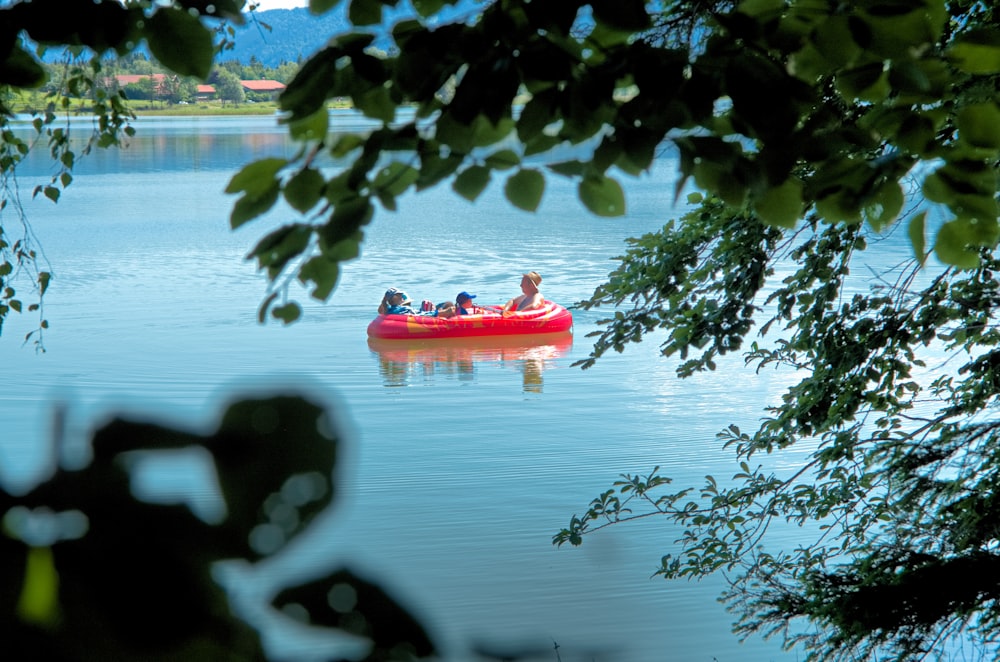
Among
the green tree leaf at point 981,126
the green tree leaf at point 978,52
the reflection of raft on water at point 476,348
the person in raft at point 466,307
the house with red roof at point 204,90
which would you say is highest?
the green tree leaf at point 978,52

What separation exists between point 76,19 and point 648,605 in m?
6.81

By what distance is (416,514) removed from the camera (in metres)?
8.76

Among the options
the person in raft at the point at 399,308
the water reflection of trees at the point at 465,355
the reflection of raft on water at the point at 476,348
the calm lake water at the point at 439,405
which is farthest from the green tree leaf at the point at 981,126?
the person in raft at the point at 399,308

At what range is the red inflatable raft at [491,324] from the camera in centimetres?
1603

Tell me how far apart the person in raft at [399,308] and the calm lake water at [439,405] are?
1.95ft

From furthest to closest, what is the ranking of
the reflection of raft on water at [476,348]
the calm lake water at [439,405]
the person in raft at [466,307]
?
1. the person in raft at [466,307]
2. the reflection of raft on water at [476,348]
3. the calm lake water at [439,405]

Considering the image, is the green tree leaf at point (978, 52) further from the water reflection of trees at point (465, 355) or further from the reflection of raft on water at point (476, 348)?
the reflection of raft on water at point (476, 348)

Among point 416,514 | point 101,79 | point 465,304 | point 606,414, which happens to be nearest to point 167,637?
point 101,79

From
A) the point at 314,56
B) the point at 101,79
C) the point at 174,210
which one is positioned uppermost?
the point at 314,56

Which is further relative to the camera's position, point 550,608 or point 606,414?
point 606,414

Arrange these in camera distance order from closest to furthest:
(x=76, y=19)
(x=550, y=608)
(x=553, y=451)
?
(x=76, y=19), (x=550, y=608), (x=553, y=451)

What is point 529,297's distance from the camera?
16.4m

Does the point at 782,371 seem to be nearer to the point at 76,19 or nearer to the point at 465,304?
the point at 465,304

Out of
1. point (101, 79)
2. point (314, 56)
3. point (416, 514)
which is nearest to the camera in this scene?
point (314, 56)
